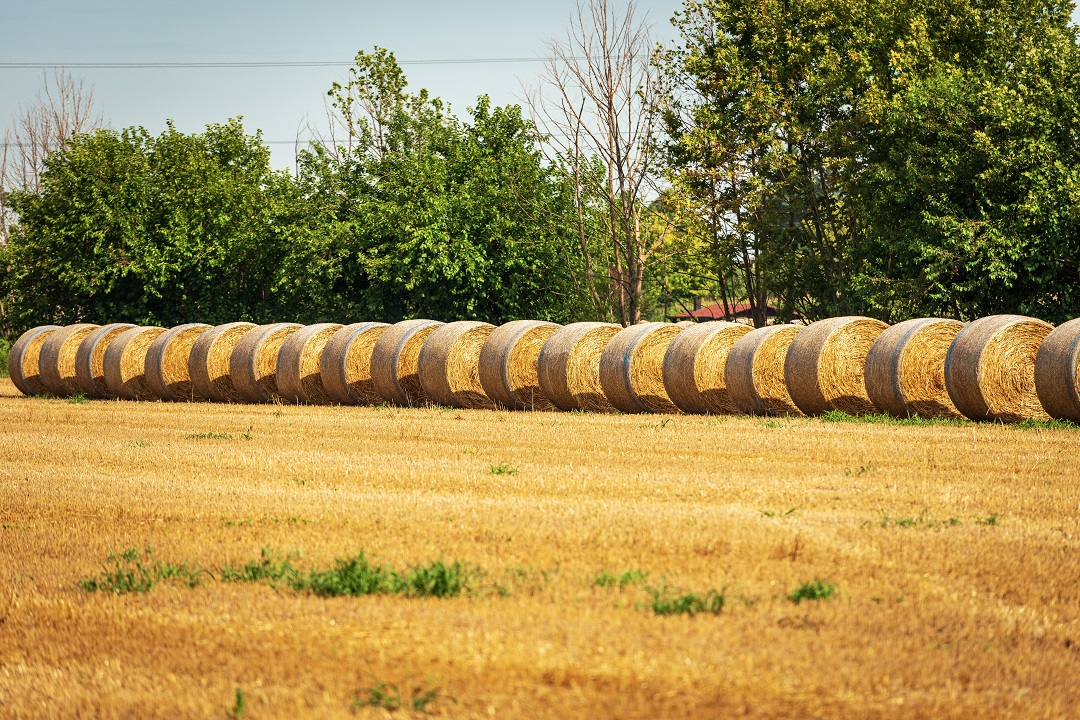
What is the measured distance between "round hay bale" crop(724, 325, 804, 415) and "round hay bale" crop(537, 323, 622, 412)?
2799 millimetres

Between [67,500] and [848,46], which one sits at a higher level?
[848,46]

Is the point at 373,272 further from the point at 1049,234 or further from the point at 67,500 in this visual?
the point at 67,500

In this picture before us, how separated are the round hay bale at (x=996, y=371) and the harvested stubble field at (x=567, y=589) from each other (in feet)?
11.9

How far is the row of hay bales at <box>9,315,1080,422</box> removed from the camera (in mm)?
17297

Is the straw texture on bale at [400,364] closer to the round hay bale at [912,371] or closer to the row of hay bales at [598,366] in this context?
the row of hay bales at [598,366]

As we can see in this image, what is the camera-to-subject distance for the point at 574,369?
71.3 feet

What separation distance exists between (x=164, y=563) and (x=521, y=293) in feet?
106

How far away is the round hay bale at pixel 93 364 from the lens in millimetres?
28891

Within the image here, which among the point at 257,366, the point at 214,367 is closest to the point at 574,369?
the point at 257,366

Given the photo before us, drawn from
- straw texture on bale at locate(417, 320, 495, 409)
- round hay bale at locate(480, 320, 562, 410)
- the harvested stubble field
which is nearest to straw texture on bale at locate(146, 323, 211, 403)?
straw texture on bale at locate(417, 320, 495, 409)

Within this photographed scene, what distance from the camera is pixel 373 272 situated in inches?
1497

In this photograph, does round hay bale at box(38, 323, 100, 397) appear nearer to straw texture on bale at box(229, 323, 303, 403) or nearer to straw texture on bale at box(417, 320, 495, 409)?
straw texture on bale at box(229, 323, 303, 403)

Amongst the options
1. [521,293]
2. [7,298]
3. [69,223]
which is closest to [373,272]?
[521,293]

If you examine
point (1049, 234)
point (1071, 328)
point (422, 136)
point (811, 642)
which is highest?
point (422, 136)
